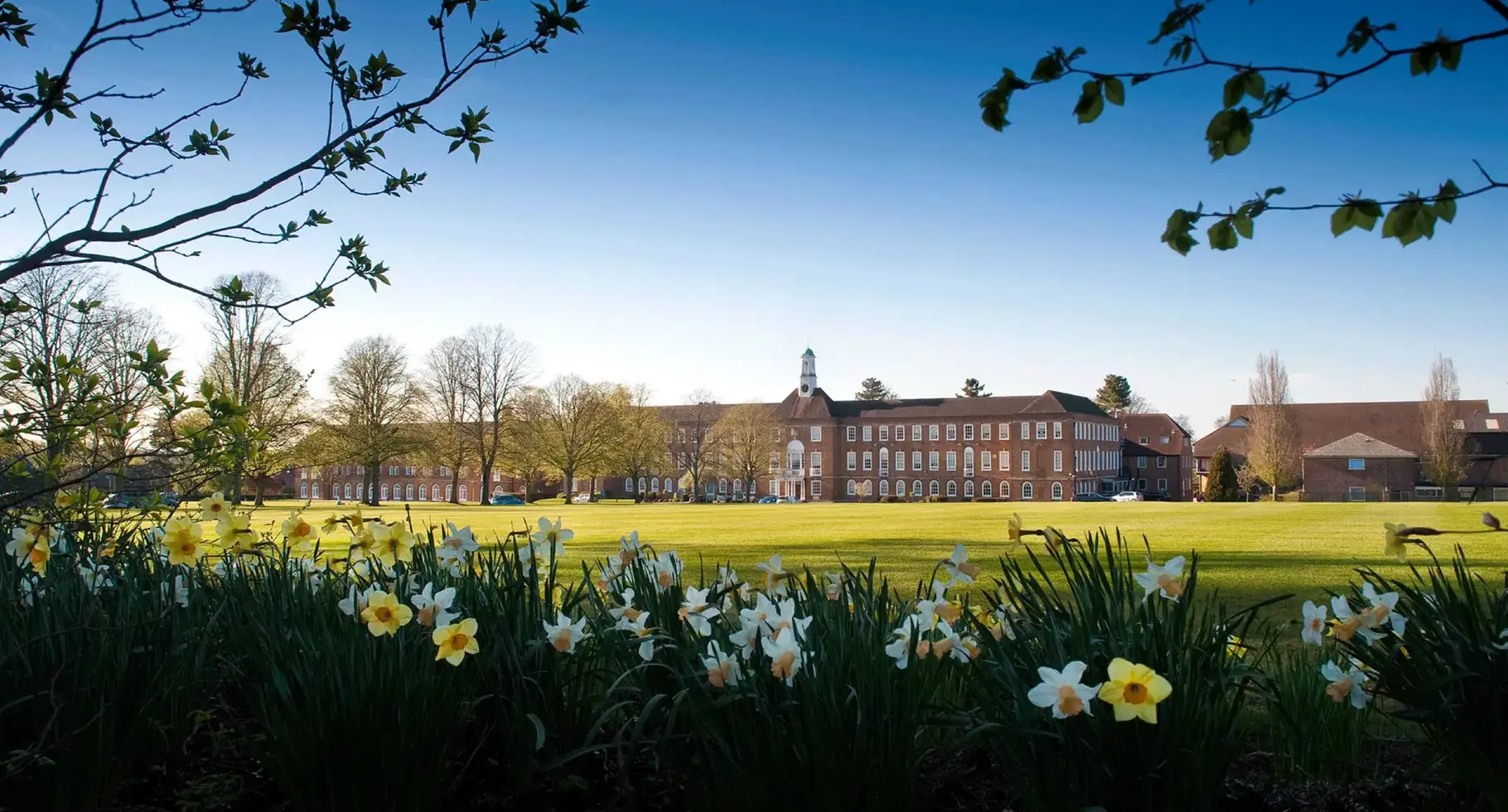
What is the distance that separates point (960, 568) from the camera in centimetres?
341

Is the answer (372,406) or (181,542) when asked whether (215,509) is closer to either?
(181,542)

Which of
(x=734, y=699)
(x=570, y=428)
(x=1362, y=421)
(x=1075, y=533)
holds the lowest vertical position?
(x=1075, y=533)

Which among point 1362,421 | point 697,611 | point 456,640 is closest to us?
point 456,640

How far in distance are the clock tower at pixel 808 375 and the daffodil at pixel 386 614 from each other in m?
102

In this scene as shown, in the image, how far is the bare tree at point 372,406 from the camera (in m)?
53.8

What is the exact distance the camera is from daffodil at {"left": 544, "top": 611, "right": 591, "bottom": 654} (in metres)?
2.90

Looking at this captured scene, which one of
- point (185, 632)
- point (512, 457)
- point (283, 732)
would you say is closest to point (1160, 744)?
point (283, 732)

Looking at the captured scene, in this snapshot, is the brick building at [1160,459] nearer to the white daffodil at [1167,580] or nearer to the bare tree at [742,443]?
the bare tree at [742,443]

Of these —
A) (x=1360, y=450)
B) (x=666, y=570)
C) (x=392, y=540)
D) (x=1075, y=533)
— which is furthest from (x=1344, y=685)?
(x=1360, y=450)

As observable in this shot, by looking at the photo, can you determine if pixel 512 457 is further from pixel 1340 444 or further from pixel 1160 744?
pixel 1160 744

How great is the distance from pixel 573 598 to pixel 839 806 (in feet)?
4.09

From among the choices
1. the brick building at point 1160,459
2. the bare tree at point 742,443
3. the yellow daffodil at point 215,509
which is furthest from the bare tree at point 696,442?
the yellow daffodil at point 215,509

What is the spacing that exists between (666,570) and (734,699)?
1111 millimetres

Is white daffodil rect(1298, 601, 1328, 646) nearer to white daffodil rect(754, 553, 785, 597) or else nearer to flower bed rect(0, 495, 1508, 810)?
flower bed rect(0, 495, 1508, 810)
